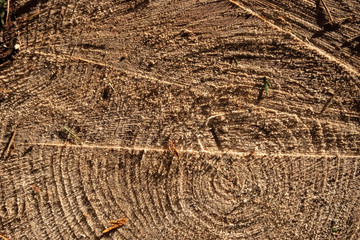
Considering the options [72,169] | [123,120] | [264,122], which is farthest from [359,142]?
[72,169]

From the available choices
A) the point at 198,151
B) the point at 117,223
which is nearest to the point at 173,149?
the point at 198,151

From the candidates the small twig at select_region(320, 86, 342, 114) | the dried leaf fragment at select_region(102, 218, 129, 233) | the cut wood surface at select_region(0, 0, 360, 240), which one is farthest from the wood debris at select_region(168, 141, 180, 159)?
the small twig at select_region(320, 86, 342, 114)

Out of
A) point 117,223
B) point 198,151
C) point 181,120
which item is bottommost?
Result: point 117,223

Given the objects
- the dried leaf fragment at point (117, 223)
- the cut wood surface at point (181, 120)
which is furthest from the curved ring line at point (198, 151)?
the dried leaf fragment at point (117, 223)

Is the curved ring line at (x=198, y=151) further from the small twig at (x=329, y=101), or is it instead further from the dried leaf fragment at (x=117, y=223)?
the dried leaf fragment at (x=117, y=223)

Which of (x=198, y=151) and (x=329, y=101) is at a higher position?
(x=329, y=101)

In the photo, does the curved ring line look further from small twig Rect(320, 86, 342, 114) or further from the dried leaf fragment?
the dried leaf fragment

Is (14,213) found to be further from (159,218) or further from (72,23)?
(72,23)

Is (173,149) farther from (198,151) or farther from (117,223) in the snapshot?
(117,223)
